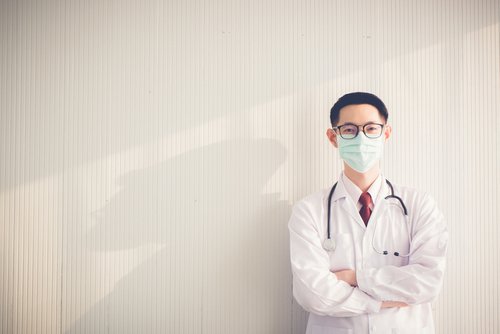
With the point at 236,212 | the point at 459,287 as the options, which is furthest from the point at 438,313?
the point at 236,212

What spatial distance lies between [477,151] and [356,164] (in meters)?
0.89

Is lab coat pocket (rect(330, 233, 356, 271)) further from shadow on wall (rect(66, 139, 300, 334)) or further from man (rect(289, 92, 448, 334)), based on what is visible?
shadow on wall (rect(66, 139, 300, 334))

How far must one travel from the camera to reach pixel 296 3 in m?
1.58

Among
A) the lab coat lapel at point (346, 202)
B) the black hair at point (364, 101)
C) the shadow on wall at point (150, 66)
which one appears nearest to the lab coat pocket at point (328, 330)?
the lab coat lapel at point (346, 202)

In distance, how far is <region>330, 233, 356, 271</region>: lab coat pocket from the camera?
1.21m

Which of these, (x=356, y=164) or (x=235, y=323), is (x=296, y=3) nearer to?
(x=356, y=164)

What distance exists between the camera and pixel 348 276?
116cm

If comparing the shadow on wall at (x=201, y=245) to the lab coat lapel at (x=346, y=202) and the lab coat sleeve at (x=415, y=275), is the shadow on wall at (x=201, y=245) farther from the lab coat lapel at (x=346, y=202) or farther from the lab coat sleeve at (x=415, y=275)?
the lab coat sleeve at (x=415, y=275)

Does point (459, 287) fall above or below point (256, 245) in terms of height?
below

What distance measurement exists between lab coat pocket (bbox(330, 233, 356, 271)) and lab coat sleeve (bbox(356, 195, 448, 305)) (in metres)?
0.08

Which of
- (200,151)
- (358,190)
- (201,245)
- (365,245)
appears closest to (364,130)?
(358,190)

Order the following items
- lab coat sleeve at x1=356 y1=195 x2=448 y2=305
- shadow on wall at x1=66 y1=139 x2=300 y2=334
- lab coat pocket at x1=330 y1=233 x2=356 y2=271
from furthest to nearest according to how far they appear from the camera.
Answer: shadow on wall at x1=66 y1=139 x2=300 y2=334
lab coat pocket at x1=330 y1=233 x2=356 y2=271
lab coat sleeve at x1=356 y1=195 x2=448 y2=305

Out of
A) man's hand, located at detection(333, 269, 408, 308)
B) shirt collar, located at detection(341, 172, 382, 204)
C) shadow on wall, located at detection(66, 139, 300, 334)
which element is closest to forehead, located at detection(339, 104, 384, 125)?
shirt collar, located at detection(341, 172, 382, 204)

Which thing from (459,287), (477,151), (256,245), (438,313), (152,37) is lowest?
(438,313)
